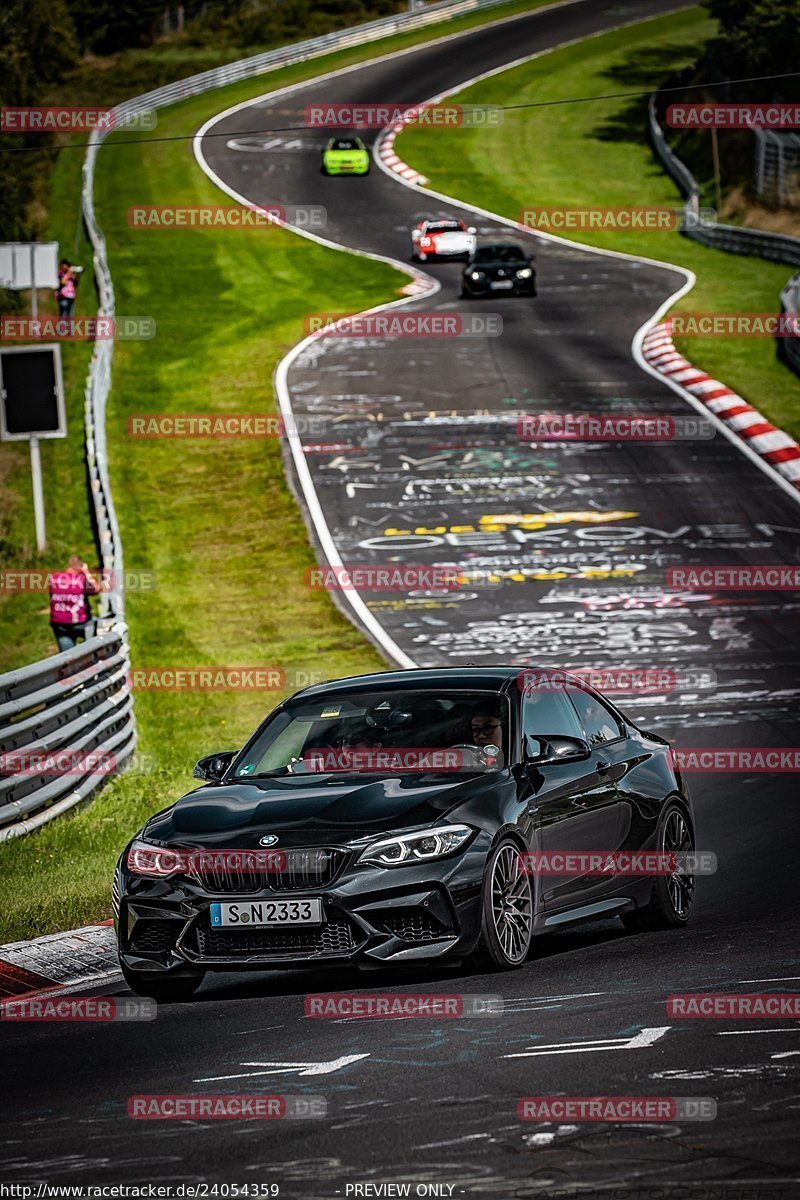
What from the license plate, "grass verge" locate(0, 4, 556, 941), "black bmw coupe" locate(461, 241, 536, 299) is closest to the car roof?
the license plate

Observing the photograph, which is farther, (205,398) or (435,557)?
(205,398)

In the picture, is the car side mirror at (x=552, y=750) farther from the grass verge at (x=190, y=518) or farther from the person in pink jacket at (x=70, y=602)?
the person in pink jacket at (x=70, y=602)

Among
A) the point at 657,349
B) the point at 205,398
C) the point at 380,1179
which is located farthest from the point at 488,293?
the point at 380,1179

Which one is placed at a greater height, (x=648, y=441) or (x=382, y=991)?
(x=382, y=991)

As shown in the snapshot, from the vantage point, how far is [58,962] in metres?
10.1

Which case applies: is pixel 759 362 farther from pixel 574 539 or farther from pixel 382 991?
pixel 382 991

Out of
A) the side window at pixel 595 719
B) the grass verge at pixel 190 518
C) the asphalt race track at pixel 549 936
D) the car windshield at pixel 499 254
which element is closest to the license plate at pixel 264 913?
the asphalt race track at pixel 549 936

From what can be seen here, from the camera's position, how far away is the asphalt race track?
5801 millimetres

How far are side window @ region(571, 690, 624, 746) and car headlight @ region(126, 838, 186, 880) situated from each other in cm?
254

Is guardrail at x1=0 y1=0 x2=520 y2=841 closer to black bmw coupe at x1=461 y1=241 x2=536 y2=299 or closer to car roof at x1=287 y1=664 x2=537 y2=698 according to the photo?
car roof at x1=287 y1=664 x2=537 y2=698

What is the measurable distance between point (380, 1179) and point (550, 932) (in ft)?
12.8

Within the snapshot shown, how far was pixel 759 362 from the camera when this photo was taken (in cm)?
3747

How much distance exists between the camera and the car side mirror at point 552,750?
31.1ft

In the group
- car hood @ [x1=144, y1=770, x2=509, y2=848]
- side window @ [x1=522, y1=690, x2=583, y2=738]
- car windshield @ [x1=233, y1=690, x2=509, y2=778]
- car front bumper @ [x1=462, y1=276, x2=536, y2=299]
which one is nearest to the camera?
car hood @ [x1=144, y1=770, x2=509, y2=848]
